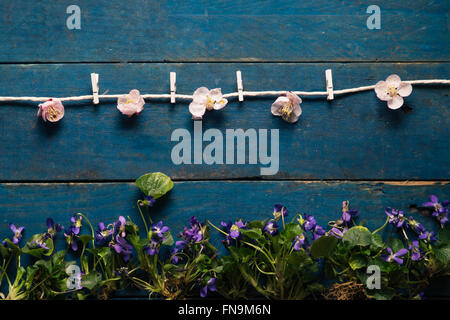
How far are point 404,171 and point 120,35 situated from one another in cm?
73

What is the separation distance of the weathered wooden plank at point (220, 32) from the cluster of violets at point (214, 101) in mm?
82

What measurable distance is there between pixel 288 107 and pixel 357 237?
32 centimetres

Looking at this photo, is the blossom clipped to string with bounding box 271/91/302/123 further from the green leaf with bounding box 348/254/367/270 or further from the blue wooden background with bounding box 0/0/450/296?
the green leaf with bounding box 348/254/367/270

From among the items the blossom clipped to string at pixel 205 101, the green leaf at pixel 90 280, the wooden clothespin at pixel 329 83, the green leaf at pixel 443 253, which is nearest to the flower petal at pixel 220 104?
the blossom clipped to string at pixel 205 101

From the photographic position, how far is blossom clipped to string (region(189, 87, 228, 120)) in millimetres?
939

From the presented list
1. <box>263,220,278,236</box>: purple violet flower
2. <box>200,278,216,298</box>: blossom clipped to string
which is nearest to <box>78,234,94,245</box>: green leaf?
<box>200,278,216,298</box>: blossom clipped to string

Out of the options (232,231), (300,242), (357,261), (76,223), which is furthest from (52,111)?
(357,261)

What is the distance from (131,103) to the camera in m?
0.94

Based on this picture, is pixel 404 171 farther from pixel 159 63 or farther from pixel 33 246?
pixel 33 246

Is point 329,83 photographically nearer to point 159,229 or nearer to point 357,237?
point 357,237

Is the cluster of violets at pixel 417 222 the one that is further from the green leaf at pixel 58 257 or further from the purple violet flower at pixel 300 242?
the green leaf at pixel 58 257

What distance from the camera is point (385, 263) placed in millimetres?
876

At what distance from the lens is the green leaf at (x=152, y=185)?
916 mm

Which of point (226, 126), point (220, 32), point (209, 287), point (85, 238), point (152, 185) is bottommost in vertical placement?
point (209, 287)
